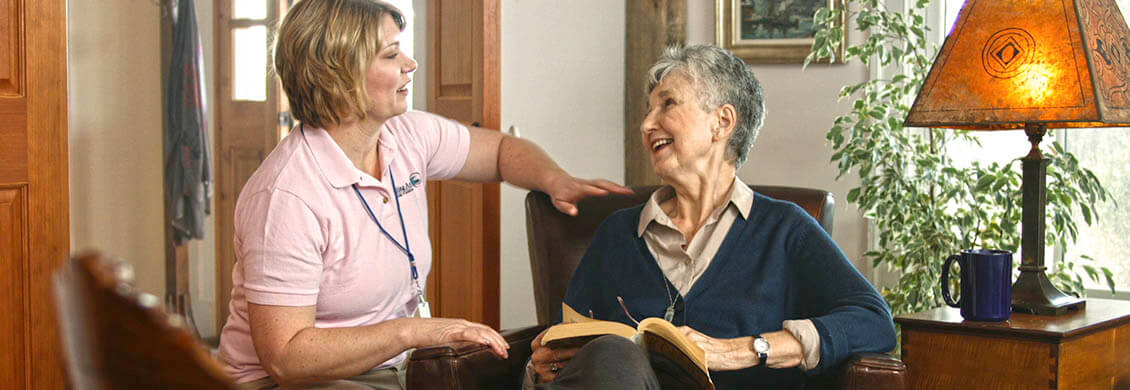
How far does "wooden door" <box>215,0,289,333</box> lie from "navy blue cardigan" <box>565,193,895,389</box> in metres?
3.37

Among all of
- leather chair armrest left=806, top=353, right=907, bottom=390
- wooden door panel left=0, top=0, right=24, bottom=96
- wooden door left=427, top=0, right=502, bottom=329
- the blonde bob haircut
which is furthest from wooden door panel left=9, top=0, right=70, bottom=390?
leather chair armrest left=806, top=353, right=907, bottom=390

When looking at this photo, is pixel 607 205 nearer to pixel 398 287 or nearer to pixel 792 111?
pixel 398 287

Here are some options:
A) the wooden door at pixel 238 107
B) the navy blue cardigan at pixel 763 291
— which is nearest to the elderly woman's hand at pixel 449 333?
the navy blue cardigan at pixel 763 291

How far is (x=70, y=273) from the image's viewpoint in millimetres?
395

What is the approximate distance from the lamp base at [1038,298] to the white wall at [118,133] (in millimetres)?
3691

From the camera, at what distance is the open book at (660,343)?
1560 millimetres

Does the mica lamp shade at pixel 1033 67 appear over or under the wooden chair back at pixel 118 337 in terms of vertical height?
over

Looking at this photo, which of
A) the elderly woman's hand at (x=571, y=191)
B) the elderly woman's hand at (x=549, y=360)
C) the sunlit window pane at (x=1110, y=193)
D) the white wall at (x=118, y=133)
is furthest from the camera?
the white wall at (x=118, y=133)

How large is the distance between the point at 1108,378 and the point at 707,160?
0.96m

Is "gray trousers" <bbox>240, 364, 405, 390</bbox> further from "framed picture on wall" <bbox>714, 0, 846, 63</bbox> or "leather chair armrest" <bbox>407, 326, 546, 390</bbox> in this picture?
"framed picture on wall" <bbox>714, 0, 846, 63</bbox>

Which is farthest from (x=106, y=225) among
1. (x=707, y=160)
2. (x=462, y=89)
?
(x=707, y=160)

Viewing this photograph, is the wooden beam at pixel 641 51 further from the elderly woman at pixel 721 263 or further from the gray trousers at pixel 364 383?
the gray trousers at pixel 364 383

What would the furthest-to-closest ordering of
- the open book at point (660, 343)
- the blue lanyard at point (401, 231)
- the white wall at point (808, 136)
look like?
the white wall at point (808, 136)
the blue lanyard at point (401, 231)
the open book at point (660, 343)

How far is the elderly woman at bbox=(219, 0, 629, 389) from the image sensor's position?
173cm
